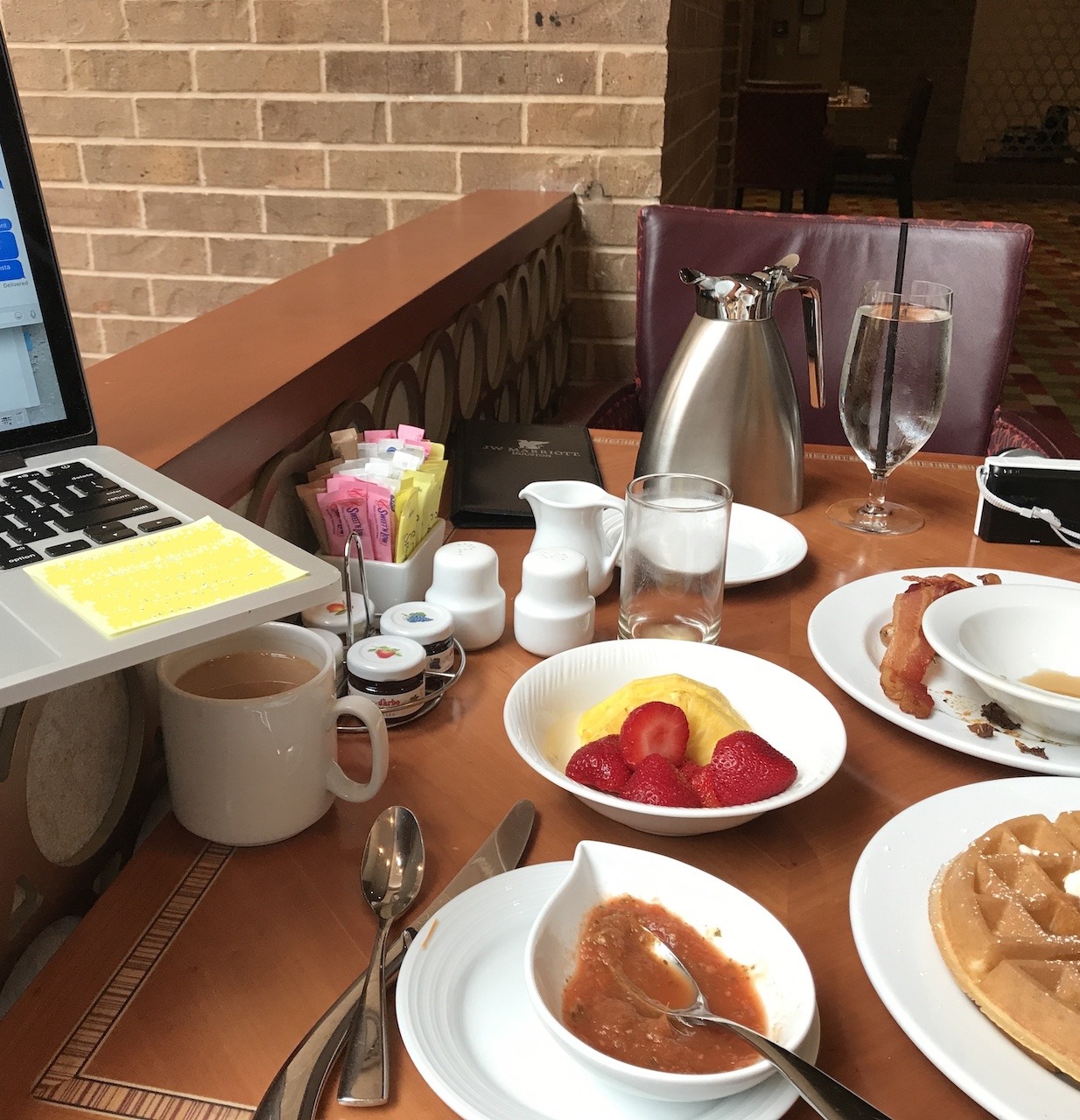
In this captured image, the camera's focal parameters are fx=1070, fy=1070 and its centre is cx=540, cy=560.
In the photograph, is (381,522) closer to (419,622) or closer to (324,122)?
(419,622)

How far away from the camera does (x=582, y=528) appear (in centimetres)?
96

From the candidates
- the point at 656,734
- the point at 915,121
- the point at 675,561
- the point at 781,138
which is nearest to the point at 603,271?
the point at 675,561

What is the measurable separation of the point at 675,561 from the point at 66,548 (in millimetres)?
468

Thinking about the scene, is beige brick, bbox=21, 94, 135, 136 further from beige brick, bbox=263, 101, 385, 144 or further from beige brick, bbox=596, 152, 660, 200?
beige brick, bbox=596, 152, 660, 200

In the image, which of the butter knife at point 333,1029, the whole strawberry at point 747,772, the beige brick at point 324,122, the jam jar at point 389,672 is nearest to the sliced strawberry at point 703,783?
the whole strawberry at point 747,772

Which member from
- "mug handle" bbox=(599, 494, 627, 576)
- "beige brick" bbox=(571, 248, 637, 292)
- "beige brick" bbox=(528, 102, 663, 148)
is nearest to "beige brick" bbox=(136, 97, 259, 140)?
"beige brick" bbox=(528, 102, 663, 148)

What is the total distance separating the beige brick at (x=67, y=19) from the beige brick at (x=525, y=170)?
2.78ft

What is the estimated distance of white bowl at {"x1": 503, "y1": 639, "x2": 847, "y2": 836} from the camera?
0.65 metres

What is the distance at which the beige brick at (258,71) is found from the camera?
225 centimetres

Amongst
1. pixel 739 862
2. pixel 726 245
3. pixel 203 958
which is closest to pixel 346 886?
pixel 203 958

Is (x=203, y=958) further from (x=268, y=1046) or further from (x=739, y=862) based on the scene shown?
(x=739, y=862)

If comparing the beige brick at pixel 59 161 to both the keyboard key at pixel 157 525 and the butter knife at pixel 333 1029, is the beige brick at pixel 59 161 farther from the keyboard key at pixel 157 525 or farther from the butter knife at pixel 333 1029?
the butter knife at pixel 333 1029

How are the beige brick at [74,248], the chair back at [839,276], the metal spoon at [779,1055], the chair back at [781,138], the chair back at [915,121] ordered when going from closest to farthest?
the metal spoon at [779,1055]
the chair back at [839,276]
the beige brick at [74,248]
the chair back at [781,138]
the chair back at [915,121]

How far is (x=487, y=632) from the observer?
884 mm
